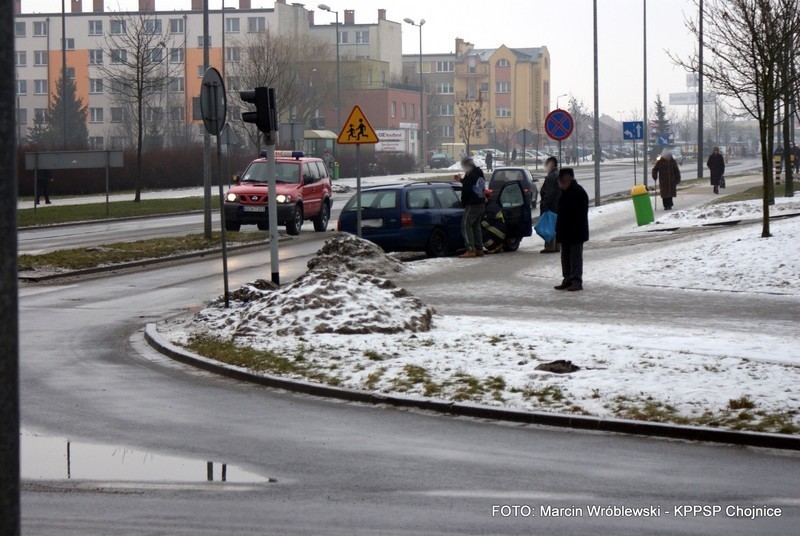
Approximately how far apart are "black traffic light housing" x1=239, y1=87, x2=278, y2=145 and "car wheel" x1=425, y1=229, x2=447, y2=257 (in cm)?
882

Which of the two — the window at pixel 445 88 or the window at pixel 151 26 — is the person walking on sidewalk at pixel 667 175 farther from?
the window at pixel 445 88

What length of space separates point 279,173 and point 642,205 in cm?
946

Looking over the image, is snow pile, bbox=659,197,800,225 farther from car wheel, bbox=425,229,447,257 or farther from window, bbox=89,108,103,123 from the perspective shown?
window, bbox=89,108,103,123

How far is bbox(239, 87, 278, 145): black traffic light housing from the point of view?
1560cm

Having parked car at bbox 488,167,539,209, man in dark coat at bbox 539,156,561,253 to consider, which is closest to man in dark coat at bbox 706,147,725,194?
parked car at bbox 488,167,539,209

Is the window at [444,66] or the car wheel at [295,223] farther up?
the window at [444,66]

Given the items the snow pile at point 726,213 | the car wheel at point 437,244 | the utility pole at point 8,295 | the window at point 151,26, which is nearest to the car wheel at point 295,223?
the car wheel at point 437,244

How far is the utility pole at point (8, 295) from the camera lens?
3.04 metres

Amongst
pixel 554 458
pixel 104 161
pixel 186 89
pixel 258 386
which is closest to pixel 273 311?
pixel 258 386

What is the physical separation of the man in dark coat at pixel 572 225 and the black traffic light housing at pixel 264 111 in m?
4.36

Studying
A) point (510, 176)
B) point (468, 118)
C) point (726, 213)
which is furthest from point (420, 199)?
point (468, 118)

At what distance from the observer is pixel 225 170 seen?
197 ft

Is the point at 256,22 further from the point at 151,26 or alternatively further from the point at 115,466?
the point at 115,466

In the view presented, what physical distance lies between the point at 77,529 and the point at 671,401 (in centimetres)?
493
